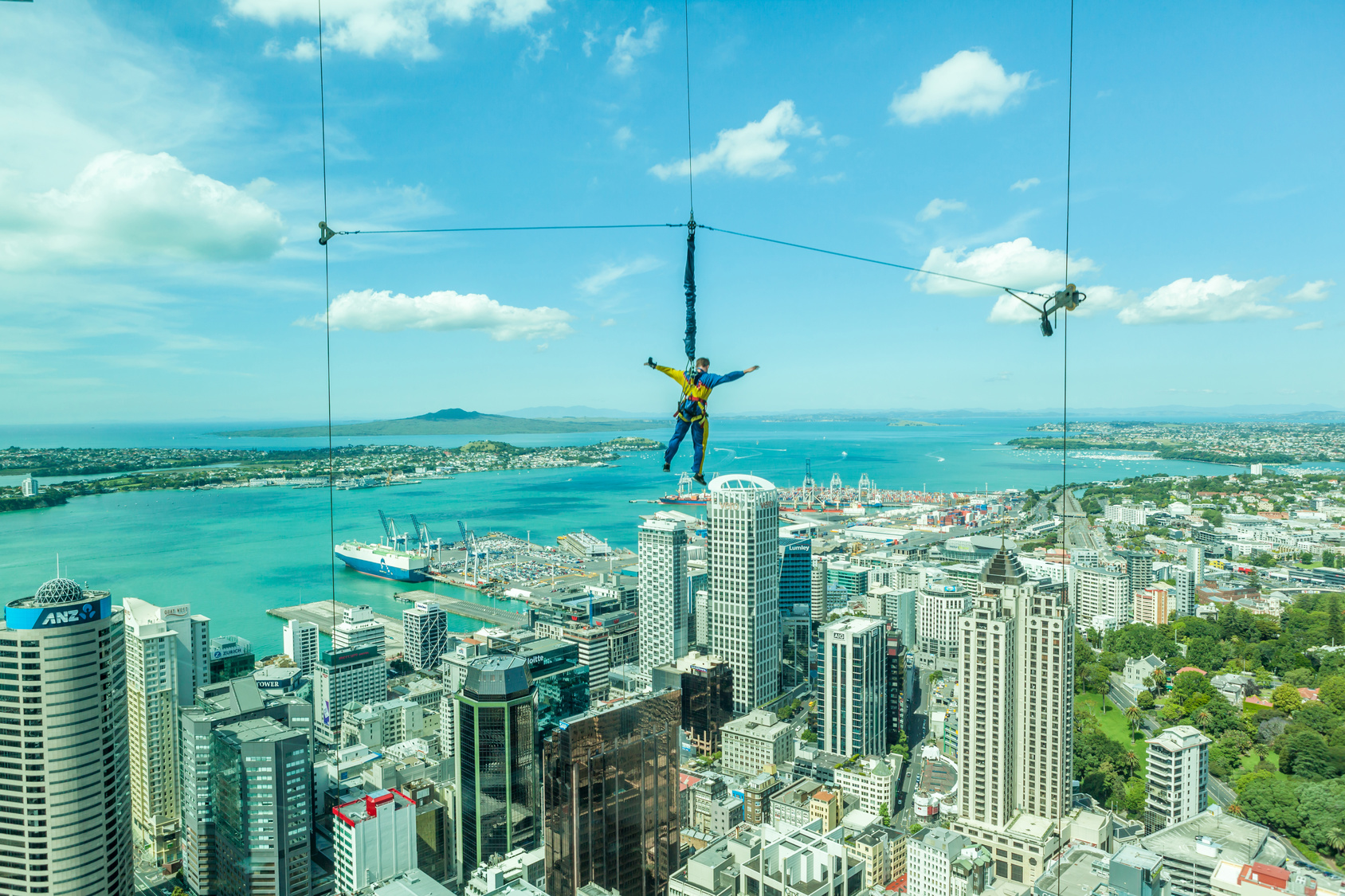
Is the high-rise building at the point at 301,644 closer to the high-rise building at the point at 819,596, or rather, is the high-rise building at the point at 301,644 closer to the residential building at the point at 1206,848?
the high-rise building at the point at 819,596

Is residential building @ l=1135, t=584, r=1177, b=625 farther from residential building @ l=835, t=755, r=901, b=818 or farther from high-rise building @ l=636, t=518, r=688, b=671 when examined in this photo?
high-rise building @ l=636, t=518, r=688, b=671

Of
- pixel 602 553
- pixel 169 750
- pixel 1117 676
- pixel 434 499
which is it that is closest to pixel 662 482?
pixel 434 499

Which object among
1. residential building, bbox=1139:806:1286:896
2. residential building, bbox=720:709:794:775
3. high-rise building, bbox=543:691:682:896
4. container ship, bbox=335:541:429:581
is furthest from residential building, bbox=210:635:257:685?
residential building, bbox=1139:806:1286:896

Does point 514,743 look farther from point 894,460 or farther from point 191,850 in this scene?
point 894,460

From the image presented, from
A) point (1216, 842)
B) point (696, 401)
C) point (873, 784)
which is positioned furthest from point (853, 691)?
point (696, 401)

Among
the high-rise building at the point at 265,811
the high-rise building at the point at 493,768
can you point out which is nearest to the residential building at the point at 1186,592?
the high-rise building at the point at 493,768
